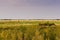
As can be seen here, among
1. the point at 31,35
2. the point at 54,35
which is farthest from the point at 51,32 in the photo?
the point at 31,35

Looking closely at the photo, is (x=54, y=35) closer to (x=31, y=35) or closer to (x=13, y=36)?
(x=31, y=35)

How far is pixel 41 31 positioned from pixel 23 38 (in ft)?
5.00

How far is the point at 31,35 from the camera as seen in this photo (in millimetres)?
18531

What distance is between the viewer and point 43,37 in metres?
18.3

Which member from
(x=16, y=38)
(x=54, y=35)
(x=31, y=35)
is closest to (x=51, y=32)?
(x=54, y=35)

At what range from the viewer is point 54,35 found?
60.0 ft

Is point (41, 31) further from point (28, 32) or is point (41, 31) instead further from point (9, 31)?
point (9, 31)

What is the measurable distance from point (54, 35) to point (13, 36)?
10.4 feet

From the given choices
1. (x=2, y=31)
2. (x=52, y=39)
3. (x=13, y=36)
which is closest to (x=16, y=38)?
(x=13, y=36)

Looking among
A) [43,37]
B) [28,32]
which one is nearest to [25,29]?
[28,32]

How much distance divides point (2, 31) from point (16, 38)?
146 cm

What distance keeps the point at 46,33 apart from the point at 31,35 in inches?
46.5

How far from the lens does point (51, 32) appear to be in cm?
1852

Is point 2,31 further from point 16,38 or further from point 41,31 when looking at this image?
point 41,31
